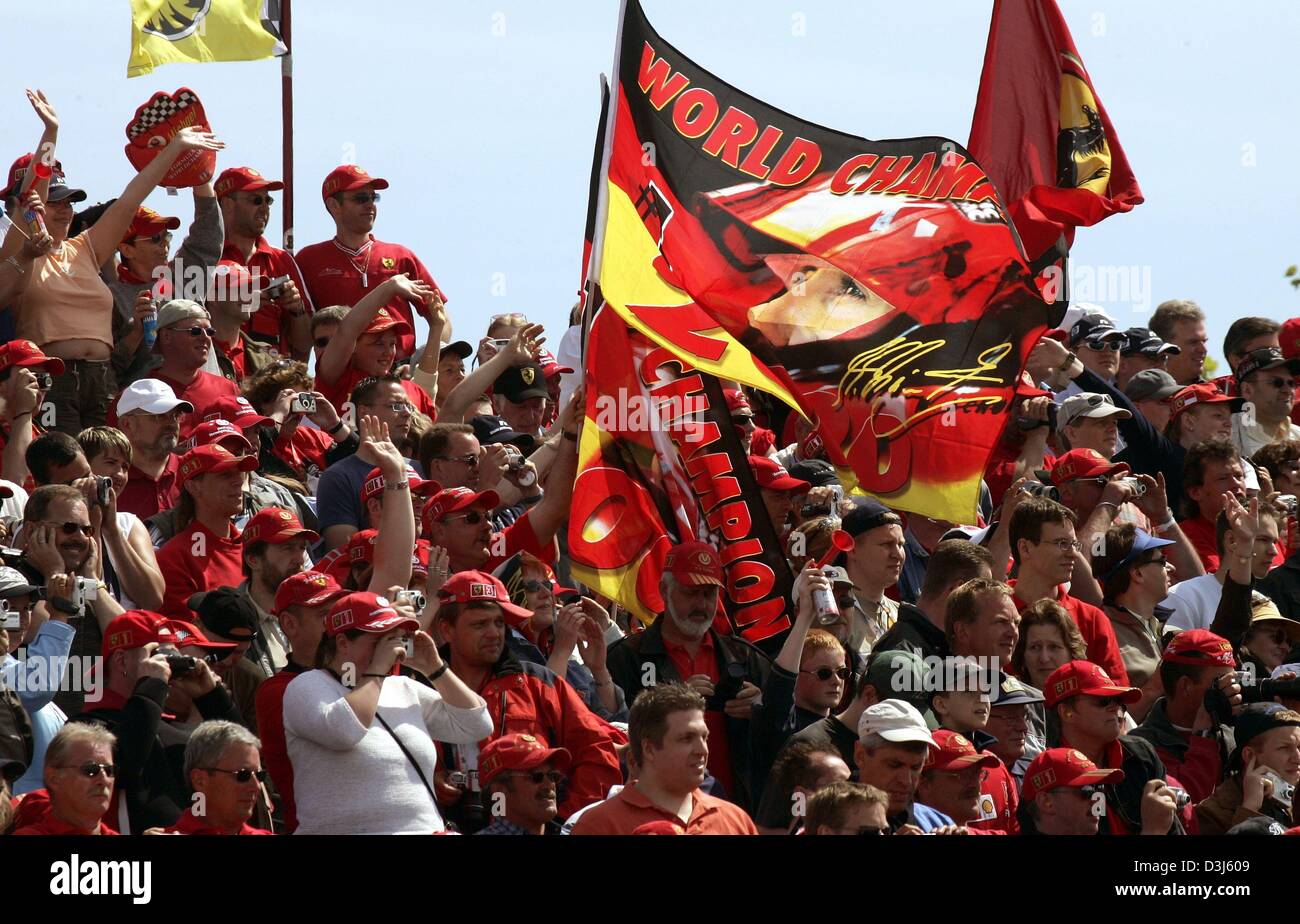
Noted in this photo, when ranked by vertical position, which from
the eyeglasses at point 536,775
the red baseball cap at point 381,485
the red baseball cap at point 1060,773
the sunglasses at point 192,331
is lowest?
the red baseball cap at point 1060,773

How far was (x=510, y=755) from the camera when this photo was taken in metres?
8.96

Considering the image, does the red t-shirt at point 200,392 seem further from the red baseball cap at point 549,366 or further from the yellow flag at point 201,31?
the yellow flag at point 201,31

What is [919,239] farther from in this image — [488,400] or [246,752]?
[246,752]

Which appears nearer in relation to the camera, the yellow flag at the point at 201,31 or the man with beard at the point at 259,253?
the man with beard at the point at 259,253

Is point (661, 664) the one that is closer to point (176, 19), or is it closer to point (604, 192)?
point (604, 192)

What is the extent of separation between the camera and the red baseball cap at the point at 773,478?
12.2 metres

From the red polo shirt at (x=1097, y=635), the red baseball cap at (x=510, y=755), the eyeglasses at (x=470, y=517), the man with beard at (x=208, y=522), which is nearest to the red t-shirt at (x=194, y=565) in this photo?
the man with beard at (x=208, y=522)

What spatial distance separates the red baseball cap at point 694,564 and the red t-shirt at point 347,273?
13.6 feet

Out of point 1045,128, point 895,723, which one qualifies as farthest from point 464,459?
point 1045,128

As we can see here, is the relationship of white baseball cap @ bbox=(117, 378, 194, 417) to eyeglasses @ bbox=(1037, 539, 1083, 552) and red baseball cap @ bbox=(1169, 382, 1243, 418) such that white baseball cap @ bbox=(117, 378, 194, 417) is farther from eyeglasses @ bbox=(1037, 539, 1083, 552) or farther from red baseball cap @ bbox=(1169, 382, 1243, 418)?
red baseball cap @ bbox=(1169, 382, 1243, 418)

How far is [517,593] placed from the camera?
35.3 feet

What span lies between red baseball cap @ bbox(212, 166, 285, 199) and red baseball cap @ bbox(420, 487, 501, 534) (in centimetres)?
403

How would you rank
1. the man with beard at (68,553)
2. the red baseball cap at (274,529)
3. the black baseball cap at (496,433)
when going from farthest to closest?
1. the black baseball cap at (496,433)
2. the red baseball cap at (274,529)
3. the man with beard at (68,553)
